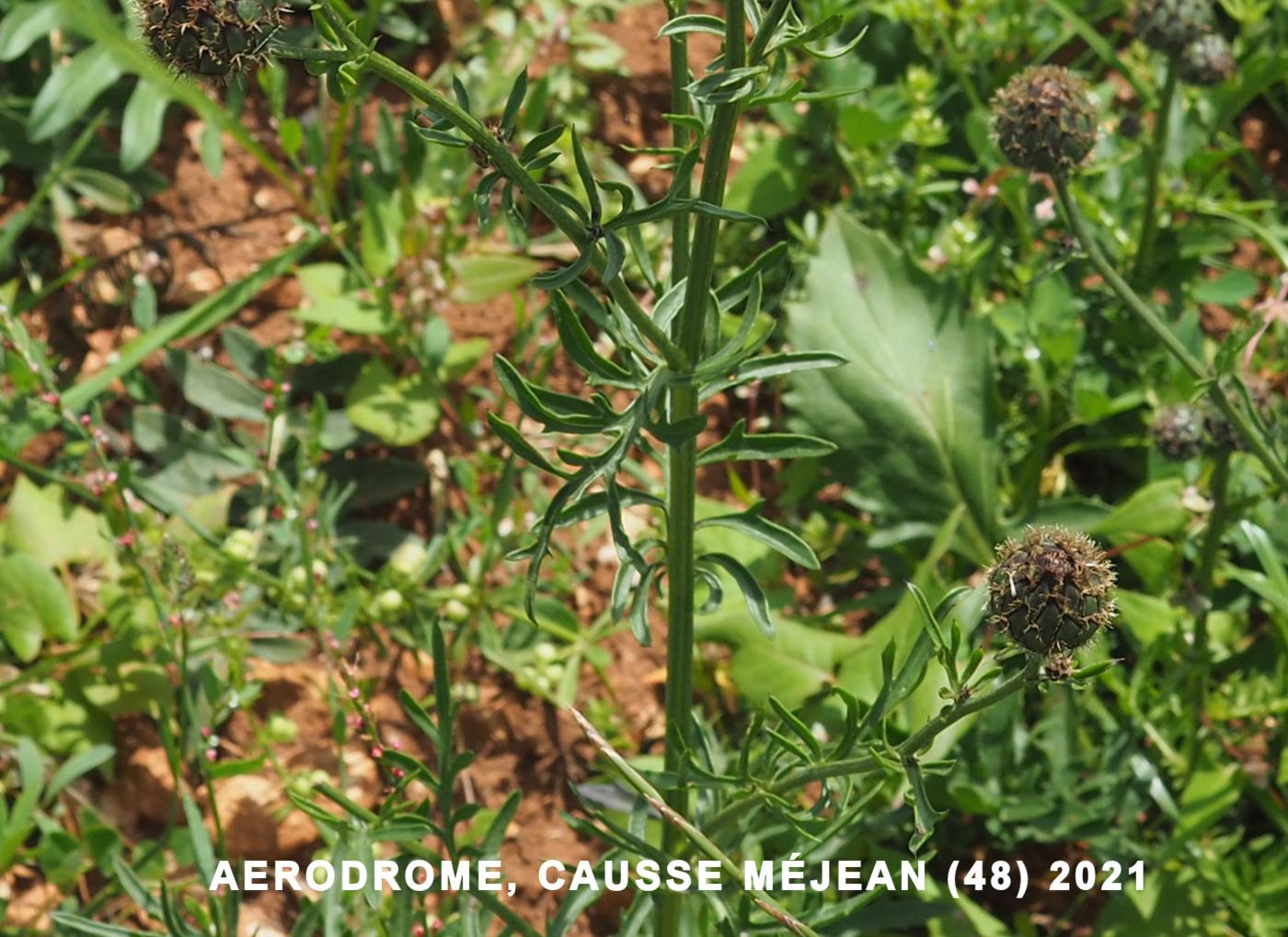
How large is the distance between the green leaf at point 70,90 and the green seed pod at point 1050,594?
287cm

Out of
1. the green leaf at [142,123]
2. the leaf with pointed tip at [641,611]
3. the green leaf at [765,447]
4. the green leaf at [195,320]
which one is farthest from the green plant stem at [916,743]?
the green leaf at [142,123]

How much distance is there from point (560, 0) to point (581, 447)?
1.38 metres

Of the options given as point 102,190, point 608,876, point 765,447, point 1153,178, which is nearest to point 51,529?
point 102,190

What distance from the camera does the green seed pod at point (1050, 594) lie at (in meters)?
2.02

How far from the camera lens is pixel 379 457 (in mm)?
3957

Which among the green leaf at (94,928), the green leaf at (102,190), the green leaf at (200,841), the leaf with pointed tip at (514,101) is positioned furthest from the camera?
the green leaf at (102,190)

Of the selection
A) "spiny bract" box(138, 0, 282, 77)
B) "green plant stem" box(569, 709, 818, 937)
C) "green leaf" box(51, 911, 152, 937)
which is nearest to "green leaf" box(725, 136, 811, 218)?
"green plant stem" box(569, 709, 818, 937)

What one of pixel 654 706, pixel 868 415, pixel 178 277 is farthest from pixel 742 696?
pixel 178 277

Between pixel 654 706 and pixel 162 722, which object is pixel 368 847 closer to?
pixel 162 722

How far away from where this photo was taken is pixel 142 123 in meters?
4.06

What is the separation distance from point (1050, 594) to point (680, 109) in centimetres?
83

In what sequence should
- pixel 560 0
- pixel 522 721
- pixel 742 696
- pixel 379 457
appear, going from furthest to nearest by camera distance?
pixel 560 0 → pixel 379 457 → pixel 522 721 → pixel 742 696

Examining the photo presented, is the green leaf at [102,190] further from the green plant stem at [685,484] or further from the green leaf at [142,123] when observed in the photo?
the green plant stem at [685,484]

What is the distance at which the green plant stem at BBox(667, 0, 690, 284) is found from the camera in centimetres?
218
